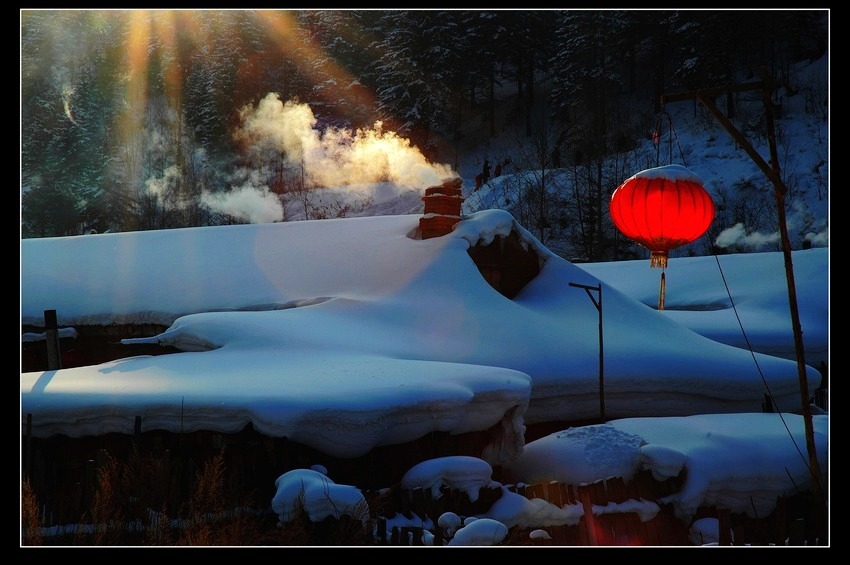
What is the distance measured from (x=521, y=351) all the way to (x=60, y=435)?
688 cm

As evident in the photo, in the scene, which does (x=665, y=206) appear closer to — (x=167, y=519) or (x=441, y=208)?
(x=441, y=208)

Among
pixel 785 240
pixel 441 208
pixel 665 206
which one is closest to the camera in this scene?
pixel 785 240

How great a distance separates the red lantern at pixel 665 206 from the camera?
388 inches

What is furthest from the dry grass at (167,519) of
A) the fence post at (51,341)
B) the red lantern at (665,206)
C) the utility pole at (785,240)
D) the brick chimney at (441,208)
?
the brick chimney at (441,208)

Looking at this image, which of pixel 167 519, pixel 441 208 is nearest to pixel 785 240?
pixel 167 519

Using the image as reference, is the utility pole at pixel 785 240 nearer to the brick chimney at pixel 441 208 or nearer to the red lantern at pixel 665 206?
the red lantern at pixel 665 206

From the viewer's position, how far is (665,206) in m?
9.85

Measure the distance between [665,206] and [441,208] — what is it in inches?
240

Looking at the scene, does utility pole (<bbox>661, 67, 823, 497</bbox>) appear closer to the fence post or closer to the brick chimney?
the brick chimney

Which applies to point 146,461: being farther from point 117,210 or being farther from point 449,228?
point 117,210

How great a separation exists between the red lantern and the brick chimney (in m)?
5.59

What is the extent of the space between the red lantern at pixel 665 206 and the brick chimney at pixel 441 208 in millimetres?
5594

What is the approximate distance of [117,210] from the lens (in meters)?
39.1
